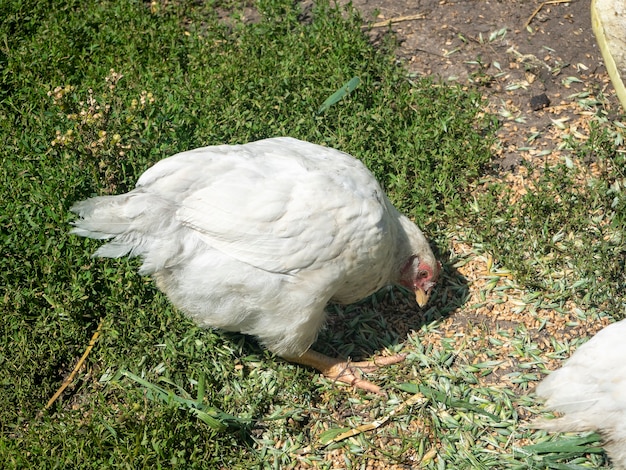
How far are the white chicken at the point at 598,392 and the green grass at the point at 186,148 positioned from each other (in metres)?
0.20

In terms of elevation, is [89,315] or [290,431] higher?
[89,315]

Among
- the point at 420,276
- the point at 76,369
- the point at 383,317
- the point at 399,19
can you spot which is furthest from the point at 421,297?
the point at 399,19

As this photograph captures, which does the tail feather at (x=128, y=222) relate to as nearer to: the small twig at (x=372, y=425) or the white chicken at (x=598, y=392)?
the small twig at (x=372, y=425)

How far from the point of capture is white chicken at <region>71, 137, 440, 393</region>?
3508 mm

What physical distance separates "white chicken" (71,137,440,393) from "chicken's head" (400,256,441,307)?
28 cm

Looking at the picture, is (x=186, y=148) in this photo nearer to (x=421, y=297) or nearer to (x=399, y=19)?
(x=421, y=297)

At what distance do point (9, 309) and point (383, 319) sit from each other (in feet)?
6.72

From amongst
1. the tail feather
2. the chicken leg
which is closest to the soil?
the chicken leg

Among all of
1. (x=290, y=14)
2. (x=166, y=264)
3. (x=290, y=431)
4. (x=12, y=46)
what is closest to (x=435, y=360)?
(x=290, y=431)

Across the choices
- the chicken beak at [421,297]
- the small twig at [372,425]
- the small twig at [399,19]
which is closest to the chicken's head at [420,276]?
the chicken beak at [421,297]

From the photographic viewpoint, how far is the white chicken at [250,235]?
3.51 m

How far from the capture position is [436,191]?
183 inches

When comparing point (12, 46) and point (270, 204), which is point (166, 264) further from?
point (12, 46)

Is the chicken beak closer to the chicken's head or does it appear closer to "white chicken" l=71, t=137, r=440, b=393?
the chicken's head
